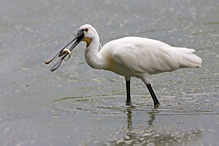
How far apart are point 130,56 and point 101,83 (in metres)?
1.39

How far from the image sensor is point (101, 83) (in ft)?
28.8

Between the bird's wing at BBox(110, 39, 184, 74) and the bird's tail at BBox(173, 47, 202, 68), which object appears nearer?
the bird's wing at BBox(110, 39, 184, 74)

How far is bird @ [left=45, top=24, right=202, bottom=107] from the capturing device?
741 cm

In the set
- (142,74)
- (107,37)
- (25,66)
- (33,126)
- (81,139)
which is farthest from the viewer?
(107,37)

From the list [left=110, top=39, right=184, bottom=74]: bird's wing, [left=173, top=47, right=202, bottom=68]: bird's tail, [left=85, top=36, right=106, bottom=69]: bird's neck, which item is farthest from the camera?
[left=173, top=47, right=202, bottom=68]: bird's tail

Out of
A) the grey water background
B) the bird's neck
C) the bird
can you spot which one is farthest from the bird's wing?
the grey water background

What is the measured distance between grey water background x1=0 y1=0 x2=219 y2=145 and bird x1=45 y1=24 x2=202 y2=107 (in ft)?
1.50

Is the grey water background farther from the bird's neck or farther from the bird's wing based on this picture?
the bird's neck

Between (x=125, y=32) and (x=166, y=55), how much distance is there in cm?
378

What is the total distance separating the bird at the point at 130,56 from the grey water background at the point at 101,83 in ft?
1.50

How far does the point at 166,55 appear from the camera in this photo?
7770 mm

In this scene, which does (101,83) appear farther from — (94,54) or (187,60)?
(187,60)

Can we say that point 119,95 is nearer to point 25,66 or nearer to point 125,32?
point 25,66

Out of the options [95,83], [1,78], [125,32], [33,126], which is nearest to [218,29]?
[125,32]
